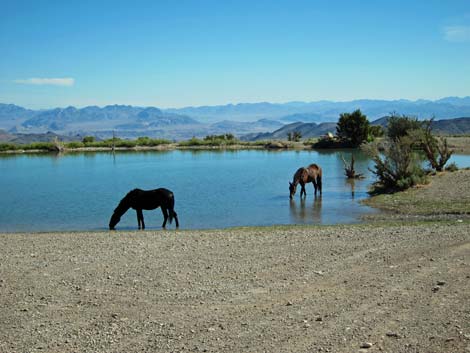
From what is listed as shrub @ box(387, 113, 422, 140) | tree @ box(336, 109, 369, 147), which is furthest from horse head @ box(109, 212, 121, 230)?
tree @ box(336, 109, 369, 147)

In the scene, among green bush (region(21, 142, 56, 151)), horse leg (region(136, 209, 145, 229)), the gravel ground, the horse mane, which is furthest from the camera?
green bush (region(21, 142, 56, 151))

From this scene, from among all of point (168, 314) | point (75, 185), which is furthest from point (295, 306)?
point (75, 185)

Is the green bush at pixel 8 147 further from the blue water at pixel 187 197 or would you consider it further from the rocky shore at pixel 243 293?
the rocky shore at pixel 243 293

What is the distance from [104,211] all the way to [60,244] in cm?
701

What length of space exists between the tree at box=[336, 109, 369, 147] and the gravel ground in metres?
41.4

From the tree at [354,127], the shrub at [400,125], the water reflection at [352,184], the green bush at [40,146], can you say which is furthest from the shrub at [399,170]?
the green bush at [40,146]

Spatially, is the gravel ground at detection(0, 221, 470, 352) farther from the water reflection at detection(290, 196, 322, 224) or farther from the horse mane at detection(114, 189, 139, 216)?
the water reflection at detection(290, 196, 322, 224)

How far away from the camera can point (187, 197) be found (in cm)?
2291

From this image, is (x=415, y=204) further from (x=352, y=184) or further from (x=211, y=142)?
(x=211, y=142)

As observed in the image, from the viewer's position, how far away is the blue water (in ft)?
57.8

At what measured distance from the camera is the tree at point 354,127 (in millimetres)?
53125

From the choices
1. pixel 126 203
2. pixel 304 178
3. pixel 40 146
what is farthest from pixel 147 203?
pixel 40 146

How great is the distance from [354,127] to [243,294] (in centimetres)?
4740

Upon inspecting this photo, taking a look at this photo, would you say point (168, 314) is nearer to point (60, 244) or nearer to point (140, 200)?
point (60, 244)
